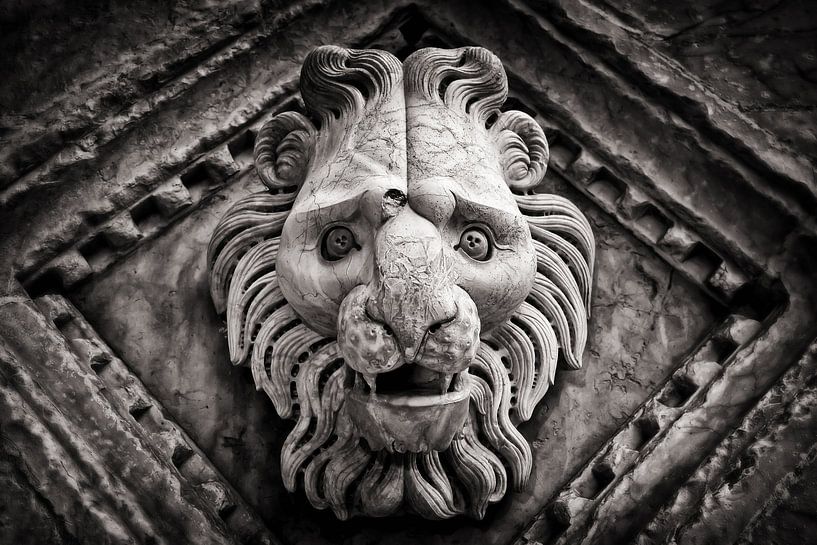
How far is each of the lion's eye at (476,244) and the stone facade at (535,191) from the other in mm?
571

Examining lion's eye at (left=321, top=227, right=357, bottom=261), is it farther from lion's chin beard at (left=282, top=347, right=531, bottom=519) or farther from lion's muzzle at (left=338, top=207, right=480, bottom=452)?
lion's chin beard at (left=282, top=347, right=531, bottom=519)

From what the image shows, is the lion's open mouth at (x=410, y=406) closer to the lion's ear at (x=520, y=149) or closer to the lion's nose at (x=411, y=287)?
the lion's nose at (x=411, y=287)

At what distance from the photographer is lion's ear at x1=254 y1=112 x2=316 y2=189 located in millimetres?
2025

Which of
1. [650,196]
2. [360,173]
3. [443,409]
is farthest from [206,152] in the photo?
[650,196]

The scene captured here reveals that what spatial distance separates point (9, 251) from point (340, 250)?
0.98 m

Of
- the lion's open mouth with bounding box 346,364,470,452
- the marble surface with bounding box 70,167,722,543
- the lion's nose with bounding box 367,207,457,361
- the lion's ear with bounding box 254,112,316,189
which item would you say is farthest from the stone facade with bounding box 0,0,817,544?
the lion's nose with bounding box 367,207,457,361

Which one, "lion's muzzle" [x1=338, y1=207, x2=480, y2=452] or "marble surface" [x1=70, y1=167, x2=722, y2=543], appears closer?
"lion's muzzle" [x1=338, y1=207, x2=480, y2=452]

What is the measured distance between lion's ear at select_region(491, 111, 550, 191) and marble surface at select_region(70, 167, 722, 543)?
1.00 ft

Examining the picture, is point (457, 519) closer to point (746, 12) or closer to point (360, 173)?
point (360, 173)

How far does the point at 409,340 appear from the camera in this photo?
1514mm

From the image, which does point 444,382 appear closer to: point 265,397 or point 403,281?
point 403,281

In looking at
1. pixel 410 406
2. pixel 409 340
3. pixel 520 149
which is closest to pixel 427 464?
pixel 410 406

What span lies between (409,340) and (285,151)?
763mm

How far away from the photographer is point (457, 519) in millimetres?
1961
